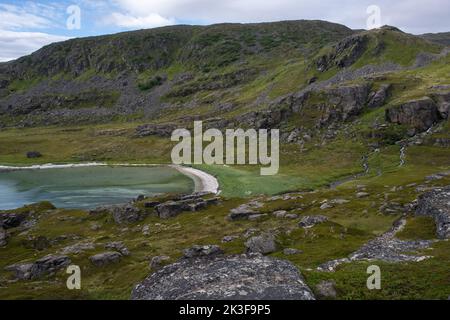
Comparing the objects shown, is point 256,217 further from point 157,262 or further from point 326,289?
point 326,289

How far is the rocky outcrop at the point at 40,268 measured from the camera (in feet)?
160

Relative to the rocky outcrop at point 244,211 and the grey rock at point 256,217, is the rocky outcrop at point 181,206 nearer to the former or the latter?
the rocky outcrop at point 244,211

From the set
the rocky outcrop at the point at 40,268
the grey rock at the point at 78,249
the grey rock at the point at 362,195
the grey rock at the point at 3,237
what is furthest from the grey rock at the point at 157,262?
the grey rock at the point at 362,195

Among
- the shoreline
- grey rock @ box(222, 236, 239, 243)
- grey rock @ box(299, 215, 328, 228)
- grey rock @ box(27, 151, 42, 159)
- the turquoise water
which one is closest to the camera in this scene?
grey rock @ box(222, 236, 239, 243)

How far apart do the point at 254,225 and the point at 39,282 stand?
31025 mm

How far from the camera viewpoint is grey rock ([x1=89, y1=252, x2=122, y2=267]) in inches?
1966

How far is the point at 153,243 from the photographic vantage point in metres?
59.9

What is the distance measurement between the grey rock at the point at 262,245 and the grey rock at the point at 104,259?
51.4ft

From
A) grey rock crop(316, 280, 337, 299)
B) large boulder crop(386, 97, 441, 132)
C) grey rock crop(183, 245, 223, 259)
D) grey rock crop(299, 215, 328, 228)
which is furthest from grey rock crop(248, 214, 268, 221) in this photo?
large boulder crop(386, 97, 441, 132)

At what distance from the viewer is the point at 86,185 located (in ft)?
396

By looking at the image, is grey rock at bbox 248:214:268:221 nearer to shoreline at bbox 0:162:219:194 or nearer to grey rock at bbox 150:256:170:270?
grey rock at bbox 150:256:170:270

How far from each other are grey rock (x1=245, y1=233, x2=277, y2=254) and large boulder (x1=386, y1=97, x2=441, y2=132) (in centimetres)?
10202

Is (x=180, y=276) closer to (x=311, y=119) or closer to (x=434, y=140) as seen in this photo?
(x=434, y=140)

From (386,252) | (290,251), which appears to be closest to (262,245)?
(290,251)
